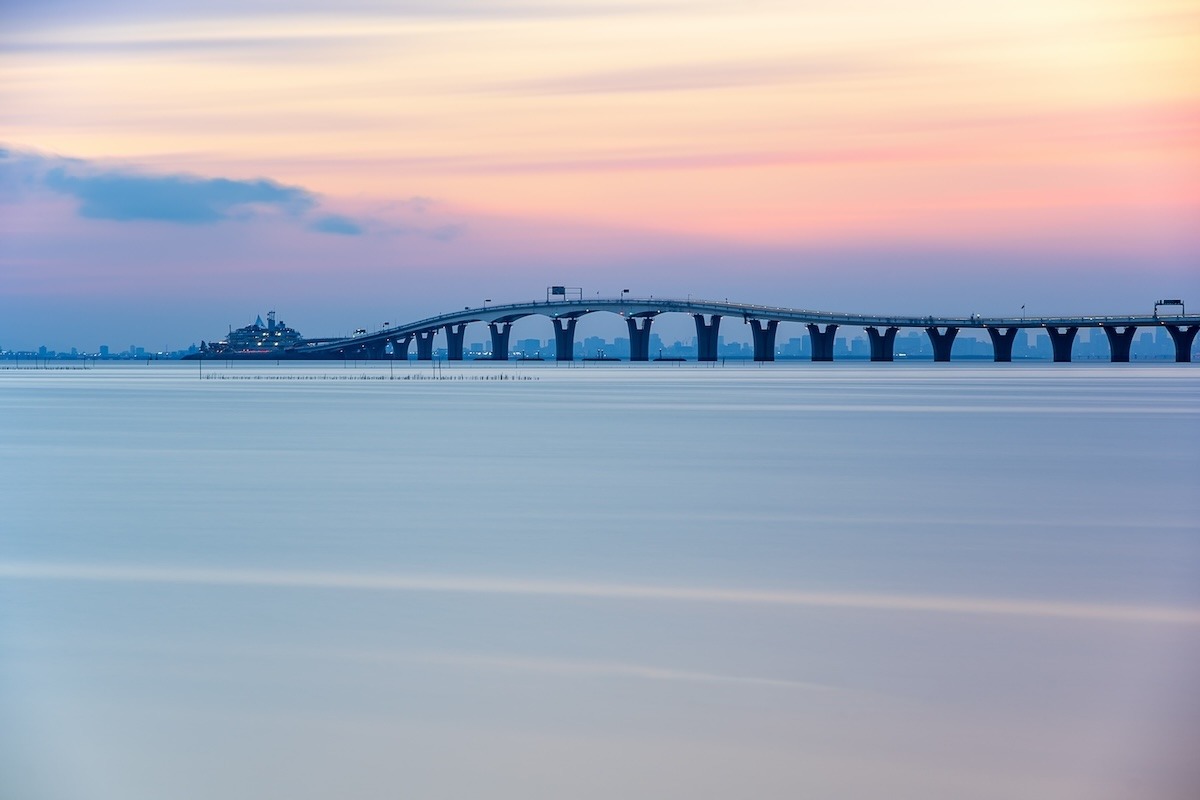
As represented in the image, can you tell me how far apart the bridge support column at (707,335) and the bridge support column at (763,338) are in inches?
189

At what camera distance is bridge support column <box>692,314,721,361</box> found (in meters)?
190

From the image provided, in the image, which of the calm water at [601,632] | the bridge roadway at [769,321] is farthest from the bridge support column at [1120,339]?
the calm water at [601,632]

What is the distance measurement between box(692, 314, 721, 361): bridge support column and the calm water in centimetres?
15941

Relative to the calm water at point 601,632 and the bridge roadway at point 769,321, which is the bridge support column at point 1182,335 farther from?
the calm water at point 601,632

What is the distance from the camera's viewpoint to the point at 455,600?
588 inches

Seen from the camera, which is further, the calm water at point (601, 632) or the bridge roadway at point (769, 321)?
the bridge roadway at point (769, 321)

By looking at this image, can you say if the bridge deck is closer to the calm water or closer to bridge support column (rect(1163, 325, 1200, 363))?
bridge support column (rect(1163, 325, 1200, 363))

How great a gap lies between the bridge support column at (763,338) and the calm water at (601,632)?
525 feet

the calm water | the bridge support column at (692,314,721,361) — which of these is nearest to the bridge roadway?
the bridge support column at (692,314,721,361)

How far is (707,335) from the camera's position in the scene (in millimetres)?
192000

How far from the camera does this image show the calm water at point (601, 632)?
936 cm

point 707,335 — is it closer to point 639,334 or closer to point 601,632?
point 639,334

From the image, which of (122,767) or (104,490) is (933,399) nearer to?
(104,490)

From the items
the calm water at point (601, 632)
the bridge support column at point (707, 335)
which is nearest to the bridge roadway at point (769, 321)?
the bridge support column at point (707, 335)
